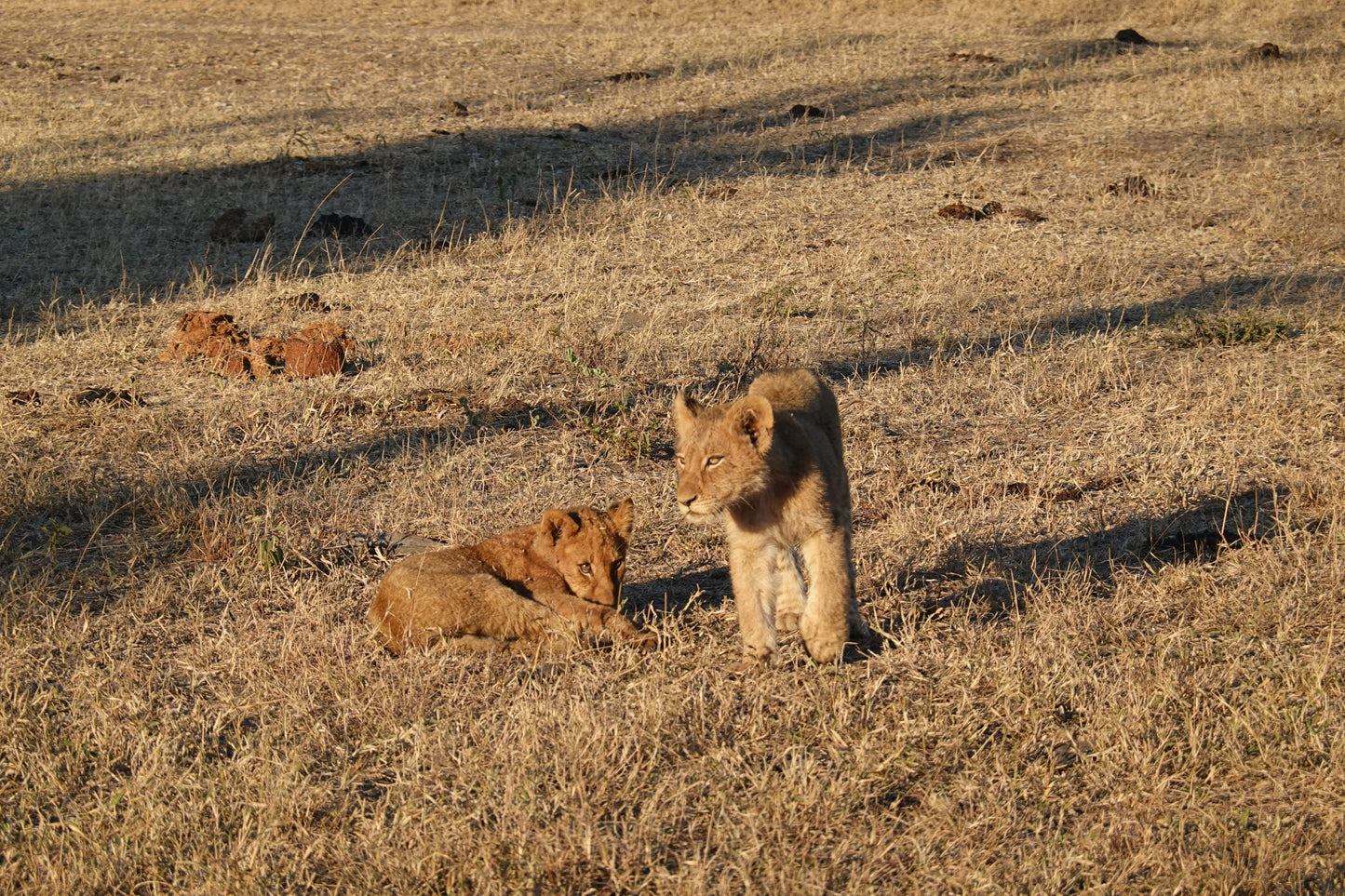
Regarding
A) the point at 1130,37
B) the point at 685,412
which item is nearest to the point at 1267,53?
the point at 1130,37

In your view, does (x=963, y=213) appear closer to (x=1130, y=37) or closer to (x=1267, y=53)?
(x=1267, y=53)

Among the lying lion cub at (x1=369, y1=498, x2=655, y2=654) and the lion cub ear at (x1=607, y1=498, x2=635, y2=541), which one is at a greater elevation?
the lion cub ear at (x1=607, y1=498, x2=635, y2=541)

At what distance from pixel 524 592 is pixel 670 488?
5.60ft

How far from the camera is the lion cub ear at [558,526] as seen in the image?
4.55 meters

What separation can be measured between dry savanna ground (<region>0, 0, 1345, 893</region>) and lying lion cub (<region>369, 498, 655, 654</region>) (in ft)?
0.42

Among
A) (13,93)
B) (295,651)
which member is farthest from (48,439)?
(13,93)

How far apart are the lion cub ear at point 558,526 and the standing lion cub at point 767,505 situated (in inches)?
20.1

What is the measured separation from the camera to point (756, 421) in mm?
4152

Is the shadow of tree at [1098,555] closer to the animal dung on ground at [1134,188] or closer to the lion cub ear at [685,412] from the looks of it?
the lion cub ear at [685,412]

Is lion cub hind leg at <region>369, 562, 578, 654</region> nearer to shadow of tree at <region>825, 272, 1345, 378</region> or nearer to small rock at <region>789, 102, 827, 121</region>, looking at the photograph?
shadow of tree at <region>825, 272, 1345, 378</region>

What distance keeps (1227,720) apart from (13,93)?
1880 cm

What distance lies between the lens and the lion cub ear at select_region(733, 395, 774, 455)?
410cm

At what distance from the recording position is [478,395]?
7.50m

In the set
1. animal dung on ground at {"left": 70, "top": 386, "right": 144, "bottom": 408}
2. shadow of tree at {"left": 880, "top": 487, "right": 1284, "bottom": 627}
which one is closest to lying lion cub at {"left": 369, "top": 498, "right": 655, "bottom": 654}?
shadow of tree at {"left": 880, "top": 487, "right": 1284, "bottom": 627}
